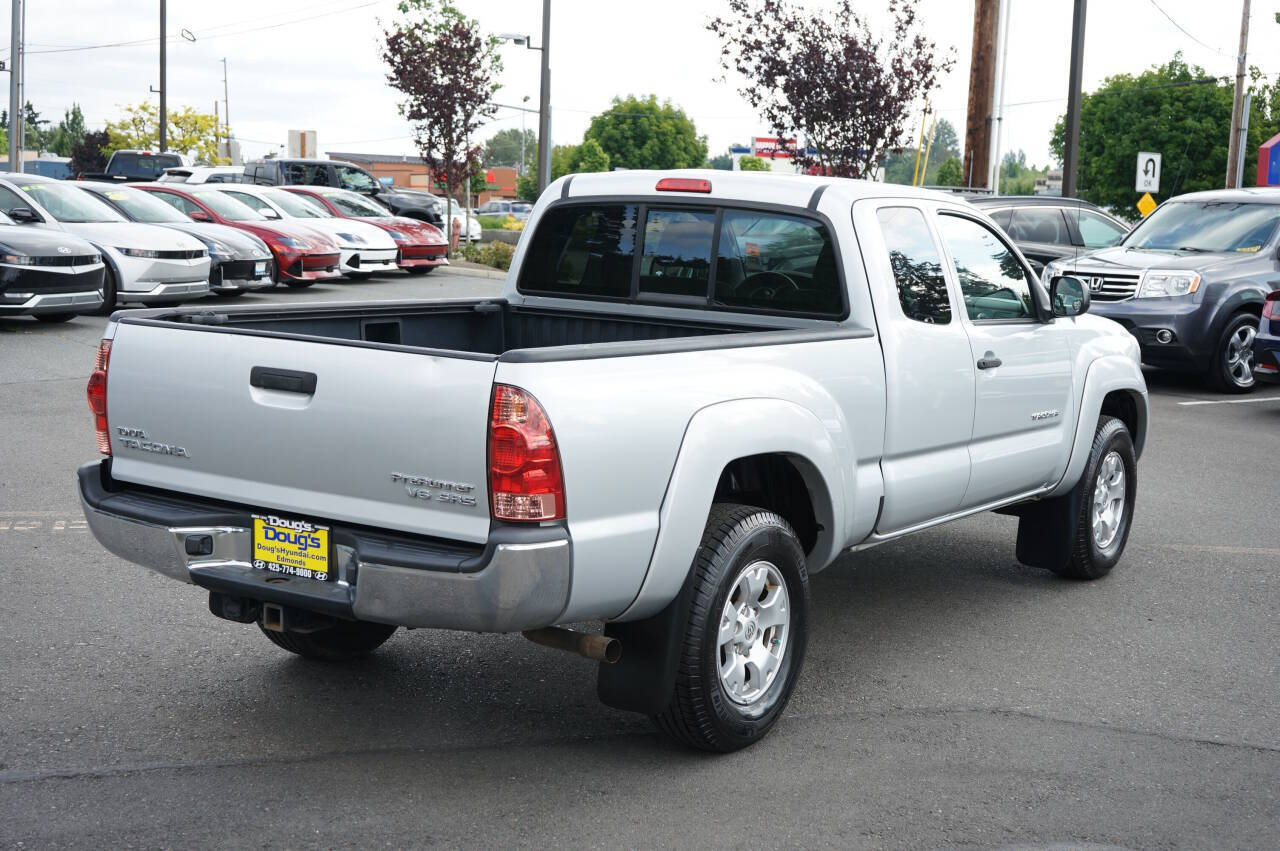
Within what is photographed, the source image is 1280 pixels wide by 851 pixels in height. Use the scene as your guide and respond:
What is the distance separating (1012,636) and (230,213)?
59.0 ft

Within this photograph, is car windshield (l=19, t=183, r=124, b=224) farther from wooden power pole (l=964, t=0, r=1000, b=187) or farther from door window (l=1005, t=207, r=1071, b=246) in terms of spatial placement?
wooden power pole (l=964, t=0, r=1000, b=187)

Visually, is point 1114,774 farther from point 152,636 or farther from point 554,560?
point 152,636

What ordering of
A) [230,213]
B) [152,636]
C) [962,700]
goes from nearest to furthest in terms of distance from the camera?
[962,700] → [152,636] → [230,213]

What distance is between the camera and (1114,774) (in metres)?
4.48

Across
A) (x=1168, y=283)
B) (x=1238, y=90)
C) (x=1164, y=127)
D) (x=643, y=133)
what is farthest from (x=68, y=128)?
(x=1168, y=283)

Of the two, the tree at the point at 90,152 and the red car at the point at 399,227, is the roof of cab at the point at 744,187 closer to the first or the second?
the red car at the point at 399,227

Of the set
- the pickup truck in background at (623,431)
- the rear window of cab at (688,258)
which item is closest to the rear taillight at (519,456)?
the pickup truck in background at (623,431)

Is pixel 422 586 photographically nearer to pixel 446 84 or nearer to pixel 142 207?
pixel 142 207

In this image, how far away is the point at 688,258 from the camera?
5727 mm

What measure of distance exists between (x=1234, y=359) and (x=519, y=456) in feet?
40.3

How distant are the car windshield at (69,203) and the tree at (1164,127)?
63.5 m

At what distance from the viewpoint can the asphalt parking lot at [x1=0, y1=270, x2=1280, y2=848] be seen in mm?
4051

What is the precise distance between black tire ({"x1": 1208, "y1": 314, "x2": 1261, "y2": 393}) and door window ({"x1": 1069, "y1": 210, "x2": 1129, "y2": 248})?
132 inches

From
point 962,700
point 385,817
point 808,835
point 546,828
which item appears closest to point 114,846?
point 385,817
